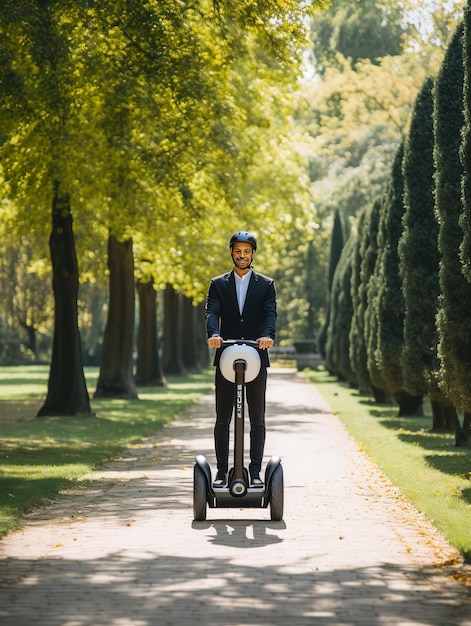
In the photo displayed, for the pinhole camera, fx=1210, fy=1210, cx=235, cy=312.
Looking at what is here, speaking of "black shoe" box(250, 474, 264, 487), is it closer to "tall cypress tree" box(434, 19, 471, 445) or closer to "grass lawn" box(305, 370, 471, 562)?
"grass lawn" box(305, 370, 471, 562)

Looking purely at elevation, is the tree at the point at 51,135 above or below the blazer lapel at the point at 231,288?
above

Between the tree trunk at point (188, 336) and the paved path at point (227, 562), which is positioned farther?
the tree trunk at point (188, 336)

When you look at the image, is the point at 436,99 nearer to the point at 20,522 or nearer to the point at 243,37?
the point at 243,37

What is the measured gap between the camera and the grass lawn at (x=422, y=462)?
10221 mm

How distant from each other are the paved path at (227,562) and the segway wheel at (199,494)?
135 millimetres

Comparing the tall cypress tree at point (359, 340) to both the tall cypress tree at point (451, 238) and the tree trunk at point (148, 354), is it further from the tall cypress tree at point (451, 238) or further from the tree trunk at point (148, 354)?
the tall cypress tree at point (451, 238)

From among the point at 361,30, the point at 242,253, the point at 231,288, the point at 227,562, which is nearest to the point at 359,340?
the point at 231,288

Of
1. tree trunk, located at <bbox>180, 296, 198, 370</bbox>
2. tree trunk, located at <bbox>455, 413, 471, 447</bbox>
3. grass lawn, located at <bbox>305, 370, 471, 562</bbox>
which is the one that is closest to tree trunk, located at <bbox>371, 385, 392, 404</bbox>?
grass lawn, located at <bbox>305, 370, 471, 562</bbox>

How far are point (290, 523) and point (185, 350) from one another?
44.2 meters

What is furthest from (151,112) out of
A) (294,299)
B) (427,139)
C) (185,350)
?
(294,299)

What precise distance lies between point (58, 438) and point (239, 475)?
1017 cm

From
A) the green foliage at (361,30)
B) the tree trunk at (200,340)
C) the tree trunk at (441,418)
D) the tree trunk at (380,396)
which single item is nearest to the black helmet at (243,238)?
the tree trunk at (441,418)

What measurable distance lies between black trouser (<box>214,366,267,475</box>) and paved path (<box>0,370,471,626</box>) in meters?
0.55

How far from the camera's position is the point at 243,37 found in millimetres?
20562
